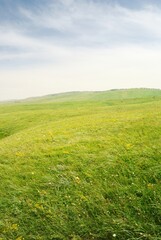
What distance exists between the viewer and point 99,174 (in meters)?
14.1

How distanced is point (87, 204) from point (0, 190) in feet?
17.3

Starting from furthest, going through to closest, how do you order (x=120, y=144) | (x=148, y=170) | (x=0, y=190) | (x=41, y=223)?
(x=120, y=144), (x=0, y=190), (x=148, y=170), (x=41, y=223)

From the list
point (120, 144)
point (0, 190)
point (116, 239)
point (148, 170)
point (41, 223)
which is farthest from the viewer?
point (120, 144)

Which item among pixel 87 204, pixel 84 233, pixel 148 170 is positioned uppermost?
pixel 148 170

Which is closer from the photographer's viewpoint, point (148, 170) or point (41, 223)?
point (41, 223)

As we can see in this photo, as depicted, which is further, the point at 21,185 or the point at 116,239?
the point at 21,185

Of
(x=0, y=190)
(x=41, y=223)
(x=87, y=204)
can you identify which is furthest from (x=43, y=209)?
Result: (x=0, y=190)

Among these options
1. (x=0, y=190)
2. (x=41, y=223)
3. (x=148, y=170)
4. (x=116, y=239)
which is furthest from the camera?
(x=0, y=190)

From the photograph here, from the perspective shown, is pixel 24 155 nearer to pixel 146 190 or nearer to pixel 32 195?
pixel 32 195

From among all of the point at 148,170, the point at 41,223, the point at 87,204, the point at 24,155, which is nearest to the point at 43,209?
the point at 41,223

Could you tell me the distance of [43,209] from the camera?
1238 centimetres

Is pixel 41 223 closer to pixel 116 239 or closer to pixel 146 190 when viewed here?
pixel 116 239

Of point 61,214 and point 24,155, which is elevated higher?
point 24,155

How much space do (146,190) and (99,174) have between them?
290 cm
